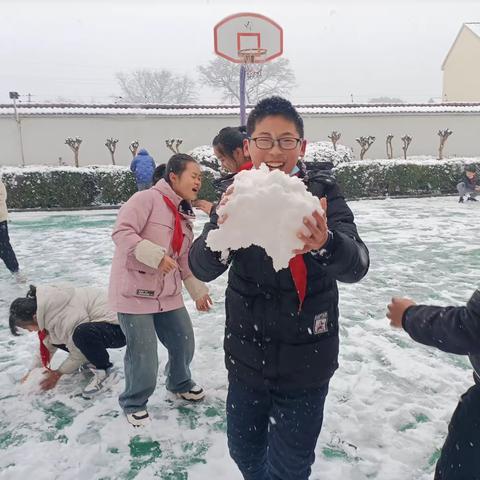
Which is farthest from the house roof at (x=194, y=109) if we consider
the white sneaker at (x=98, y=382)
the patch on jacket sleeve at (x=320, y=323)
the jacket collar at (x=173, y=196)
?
the patch on jacket sleeve at (x=320, y=323)

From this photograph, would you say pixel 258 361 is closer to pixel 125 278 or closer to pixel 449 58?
pixel 125 278

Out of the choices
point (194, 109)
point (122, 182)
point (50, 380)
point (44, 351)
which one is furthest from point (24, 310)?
point (194, 109)

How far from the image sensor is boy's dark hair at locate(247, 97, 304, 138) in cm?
174

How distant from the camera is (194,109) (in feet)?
74.8

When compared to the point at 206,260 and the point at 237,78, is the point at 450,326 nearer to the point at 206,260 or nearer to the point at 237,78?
the point at 206,260

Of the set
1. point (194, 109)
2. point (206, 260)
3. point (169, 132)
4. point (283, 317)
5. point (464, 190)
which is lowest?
point (464, 190)

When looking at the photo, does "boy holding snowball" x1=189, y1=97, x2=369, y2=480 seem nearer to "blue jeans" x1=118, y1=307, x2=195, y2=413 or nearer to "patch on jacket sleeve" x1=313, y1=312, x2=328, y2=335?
"patch on jacket sleeve" x1=313, y1=312, x2=328, y2=335

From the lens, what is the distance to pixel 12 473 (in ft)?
8.32

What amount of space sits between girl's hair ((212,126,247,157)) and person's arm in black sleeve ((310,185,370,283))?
37.9 inches

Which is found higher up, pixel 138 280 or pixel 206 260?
pixel 206 260

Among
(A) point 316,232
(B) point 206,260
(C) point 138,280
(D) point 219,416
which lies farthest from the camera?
(D) point 219,416

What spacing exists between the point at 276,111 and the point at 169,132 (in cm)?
2138

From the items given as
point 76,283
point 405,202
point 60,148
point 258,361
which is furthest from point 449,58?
point 258,361

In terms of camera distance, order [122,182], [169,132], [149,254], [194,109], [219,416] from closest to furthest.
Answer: [149,254] < [219,416] < [122,182] < [169,132] < [194,109]
